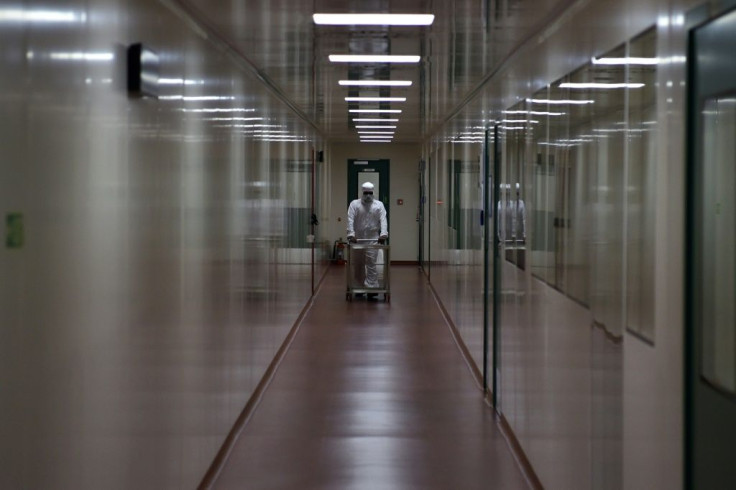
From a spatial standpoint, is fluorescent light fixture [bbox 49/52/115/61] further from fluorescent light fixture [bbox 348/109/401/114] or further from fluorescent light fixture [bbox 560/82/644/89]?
fluorescent light fixture [bbox 348/109/401/114]

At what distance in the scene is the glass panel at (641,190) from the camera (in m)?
2.82

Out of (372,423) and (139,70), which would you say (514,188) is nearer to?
(372,423)

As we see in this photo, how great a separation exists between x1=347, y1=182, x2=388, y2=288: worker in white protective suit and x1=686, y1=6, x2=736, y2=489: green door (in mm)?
11323

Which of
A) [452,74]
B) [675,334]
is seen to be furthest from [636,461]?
[452,74]

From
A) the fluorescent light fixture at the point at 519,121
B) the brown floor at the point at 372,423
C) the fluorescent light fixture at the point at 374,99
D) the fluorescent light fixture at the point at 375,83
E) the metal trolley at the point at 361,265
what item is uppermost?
the fluorescent light fixture at the point at 374,99

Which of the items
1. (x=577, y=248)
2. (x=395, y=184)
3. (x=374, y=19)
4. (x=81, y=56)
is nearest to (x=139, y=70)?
(x=81, y=56)

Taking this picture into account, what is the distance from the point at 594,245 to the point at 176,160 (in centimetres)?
181

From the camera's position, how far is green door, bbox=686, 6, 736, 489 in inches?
87.5

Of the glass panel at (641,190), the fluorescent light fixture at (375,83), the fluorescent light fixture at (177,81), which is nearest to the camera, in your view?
the glass panel at (641,190)

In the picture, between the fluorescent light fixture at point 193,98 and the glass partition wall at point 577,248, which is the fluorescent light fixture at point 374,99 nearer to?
the glass partition wall at point 577,248

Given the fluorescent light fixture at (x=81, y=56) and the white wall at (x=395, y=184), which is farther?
the white wall at (x=395, y=184)

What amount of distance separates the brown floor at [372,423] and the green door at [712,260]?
8.51ft

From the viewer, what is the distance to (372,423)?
6.21 meters

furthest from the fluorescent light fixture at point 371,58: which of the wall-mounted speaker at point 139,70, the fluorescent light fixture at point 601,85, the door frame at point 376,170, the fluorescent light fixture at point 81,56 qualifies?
the door frame at point 376,170
